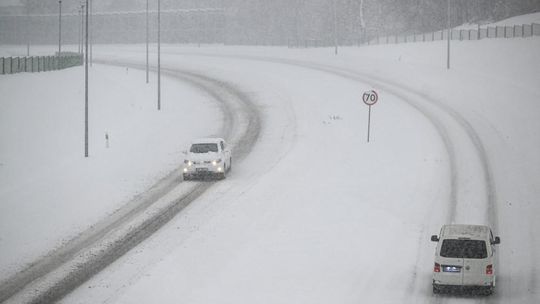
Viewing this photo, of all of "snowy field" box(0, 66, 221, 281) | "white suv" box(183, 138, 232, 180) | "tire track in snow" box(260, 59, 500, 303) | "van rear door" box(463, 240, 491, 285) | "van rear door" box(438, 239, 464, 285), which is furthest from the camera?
A: "white suv" box(183, 138, 232, 180)

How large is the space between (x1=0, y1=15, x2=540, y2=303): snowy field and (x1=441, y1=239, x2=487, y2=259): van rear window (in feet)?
4.12

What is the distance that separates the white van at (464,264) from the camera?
2362 cm

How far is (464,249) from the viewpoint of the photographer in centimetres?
2388

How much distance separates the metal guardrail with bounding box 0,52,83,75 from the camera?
69438 millimetres

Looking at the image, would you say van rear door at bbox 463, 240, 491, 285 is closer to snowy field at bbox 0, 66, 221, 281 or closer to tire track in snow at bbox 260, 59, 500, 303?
tire track in snow at bbox 260, 59, 500, 303

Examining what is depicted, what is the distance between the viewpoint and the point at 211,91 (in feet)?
230

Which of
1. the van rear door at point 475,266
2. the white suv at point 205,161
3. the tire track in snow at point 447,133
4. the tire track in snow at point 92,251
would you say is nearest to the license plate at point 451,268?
the van rear door at point 475,266

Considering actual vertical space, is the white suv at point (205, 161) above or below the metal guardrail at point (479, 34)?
below

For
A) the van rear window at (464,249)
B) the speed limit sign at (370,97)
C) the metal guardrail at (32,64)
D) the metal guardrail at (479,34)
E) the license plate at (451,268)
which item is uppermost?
the metal guardrail at (479,34)

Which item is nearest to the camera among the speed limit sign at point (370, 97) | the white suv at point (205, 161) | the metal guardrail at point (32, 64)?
the white suv at point (205, 161)

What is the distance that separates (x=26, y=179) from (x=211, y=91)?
30957 mm

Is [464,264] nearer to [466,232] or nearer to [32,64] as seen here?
[466,232]

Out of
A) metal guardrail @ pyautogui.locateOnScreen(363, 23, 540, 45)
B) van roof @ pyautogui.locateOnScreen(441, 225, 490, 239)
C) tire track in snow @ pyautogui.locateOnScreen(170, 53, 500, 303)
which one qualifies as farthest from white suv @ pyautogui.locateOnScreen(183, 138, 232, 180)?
metal guardrail @ pyautogui.locateOnScreen(363, 23, 540, 45)

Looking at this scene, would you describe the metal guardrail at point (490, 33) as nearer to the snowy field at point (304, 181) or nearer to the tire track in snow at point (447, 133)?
the snowy field at point (304, 181)
